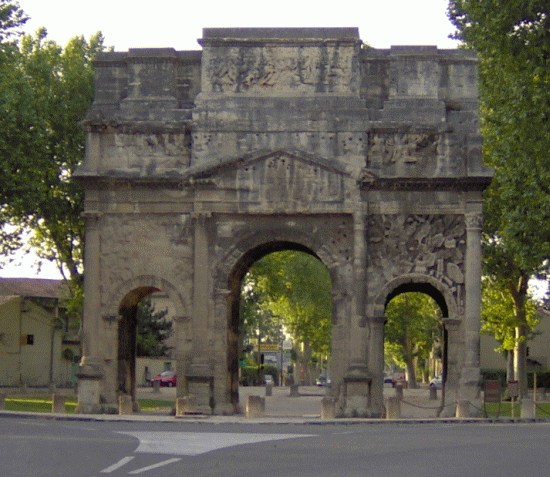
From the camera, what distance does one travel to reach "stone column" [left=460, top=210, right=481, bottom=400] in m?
38.5

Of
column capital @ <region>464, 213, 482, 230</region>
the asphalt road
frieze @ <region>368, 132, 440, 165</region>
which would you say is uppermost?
frieze @ <region>368, 132, 440, 165</region>

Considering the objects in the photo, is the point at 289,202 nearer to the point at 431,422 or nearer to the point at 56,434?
the point at 431,422

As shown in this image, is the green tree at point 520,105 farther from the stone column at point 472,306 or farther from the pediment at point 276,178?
the pediment at point 276,178

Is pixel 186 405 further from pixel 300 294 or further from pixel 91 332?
pixel 300 294

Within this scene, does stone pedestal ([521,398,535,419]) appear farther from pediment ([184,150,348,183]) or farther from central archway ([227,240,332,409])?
pediment ([184,150,348,183])

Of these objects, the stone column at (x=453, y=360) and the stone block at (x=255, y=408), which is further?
the stone column at (x=453, y=360)

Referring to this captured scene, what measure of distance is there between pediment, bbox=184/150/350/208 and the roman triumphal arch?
44mm

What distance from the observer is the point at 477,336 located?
39.0 meters

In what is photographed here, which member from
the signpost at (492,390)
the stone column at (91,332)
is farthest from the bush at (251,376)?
the signpost at (492,390)

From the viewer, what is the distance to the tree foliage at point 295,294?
245 feet

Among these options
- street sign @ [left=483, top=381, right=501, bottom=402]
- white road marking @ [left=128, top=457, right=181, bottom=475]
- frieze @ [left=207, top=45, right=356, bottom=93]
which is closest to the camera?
white road marking @ [left=128, top=457, right=181, bottom=475]

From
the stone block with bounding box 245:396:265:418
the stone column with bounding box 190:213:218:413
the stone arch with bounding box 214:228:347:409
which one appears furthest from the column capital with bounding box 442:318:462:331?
the stone column with bounding box 190:213:218:413

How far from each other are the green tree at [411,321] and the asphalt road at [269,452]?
52.5 meters

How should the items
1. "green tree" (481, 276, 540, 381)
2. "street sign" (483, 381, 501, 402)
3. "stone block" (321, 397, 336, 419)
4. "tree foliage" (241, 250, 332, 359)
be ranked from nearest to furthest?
"street sign" (483, 381, 501, 402)
"stone block" (321, 397, 336, 419)
"green tree" (481, 276, 540, 381)
"tree foliage" (241, 250, 332, 359)
